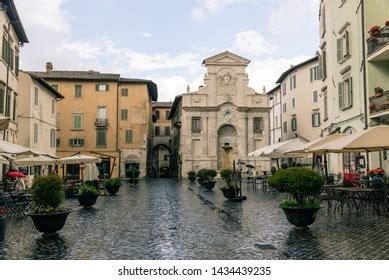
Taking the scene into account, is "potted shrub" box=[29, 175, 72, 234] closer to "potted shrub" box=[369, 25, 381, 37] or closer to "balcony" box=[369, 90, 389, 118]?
"balcony" box=[369, 90, 389, 118]

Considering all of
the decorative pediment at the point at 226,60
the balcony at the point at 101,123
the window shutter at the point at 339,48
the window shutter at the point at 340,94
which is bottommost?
the window shutter at the point at 340,94

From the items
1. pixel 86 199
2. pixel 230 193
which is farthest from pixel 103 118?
pixel 86 199

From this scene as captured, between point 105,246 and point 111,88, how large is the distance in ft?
145

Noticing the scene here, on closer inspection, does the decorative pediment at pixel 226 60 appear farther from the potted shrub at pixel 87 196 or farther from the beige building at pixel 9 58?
the potted shrub at pixel 87 196

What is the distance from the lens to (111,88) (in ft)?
168

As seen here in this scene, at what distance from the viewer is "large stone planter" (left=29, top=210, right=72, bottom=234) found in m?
9.39

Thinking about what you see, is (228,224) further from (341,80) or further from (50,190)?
(341,80)

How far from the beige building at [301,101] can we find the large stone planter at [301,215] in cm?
3570

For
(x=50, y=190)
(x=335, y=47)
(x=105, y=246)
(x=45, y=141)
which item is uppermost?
(x=335, y=47)

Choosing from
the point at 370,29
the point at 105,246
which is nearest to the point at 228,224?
the point at 105,246

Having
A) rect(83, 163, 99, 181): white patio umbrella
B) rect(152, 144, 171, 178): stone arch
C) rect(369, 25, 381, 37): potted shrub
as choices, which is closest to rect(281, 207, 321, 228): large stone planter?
rect(369, 25, 381, 37): potted shrub

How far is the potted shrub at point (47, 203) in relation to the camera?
9.42 metres

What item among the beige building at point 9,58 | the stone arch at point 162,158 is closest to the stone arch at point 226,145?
the beige building at point 9,58

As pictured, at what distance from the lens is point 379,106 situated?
61.4 feet
